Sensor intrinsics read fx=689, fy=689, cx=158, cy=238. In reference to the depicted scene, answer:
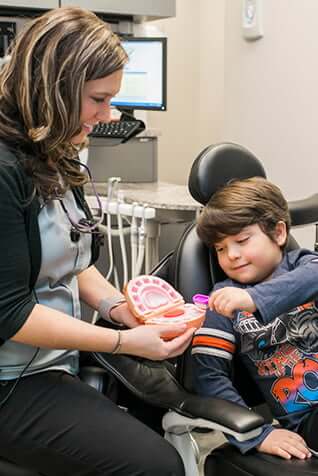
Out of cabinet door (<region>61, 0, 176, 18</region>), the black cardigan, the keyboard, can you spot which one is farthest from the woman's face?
cabinet door (<region>61, 0, 176, 18</region>)

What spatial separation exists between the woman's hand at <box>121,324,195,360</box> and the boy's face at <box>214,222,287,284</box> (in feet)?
0.76

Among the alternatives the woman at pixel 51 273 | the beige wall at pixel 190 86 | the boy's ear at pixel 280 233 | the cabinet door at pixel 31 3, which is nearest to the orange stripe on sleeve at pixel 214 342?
the woman at pixel 51 273

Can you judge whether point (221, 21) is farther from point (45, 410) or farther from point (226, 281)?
point (45, 410)

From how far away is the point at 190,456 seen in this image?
1.38 meters

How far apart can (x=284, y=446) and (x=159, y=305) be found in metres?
0.38

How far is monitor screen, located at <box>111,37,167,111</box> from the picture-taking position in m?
2.85

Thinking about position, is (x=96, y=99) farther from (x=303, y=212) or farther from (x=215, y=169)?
(x=303, y=212)

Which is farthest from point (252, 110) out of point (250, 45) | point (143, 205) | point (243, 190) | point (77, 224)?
point (77, 224)

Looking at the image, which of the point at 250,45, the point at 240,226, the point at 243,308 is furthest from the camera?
the point at 250,45

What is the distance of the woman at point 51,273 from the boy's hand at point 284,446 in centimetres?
18

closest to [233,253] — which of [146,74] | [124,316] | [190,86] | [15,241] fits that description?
[124,316]

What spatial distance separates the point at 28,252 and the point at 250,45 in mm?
2193

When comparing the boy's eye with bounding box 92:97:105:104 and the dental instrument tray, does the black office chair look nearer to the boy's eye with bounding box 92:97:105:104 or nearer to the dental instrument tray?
the dental instrument tray

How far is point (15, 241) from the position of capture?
1268mm
